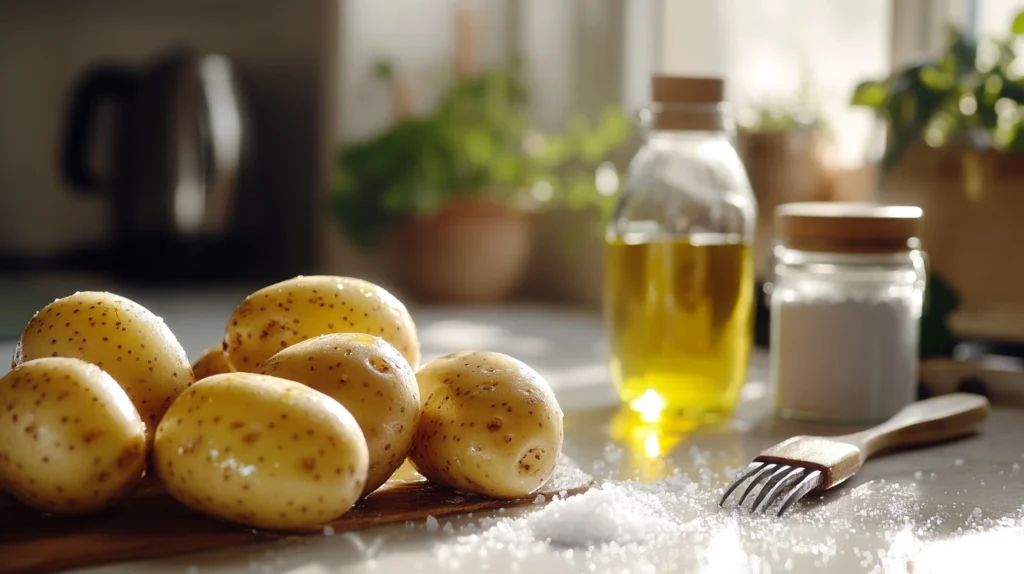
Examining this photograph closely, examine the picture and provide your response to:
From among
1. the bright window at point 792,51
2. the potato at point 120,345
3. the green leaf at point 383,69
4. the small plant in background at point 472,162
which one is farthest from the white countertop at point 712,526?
the green leaf at point 383,69

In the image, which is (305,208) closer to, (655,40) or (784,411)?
(655,40)

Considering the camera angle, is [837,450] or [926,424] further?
[926,424]

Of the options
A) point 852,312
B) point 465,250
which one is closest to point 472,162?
point 465,250

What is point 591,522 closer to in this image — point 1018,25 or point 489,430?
point 489,430

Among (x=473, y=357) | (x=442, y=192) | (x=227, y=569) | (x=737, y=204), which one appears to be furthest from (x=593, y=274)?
(x=227, y=569)

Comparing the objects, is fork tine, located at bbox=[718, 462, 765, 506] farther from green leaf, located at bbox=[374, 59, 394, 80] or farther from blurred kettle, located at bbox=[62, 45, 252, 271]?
blurred kettle, located at bbox=[62, 45, 252, 271]

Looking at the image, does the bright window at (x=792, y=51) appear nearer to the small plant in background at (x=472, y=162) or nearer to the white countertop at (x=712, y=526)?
the small plant in background at (x=472, y=162)

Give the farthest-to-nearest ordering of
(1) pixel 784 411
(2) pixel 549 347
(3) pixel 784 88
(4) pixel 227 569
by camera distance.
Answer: (3) pixel 784 88
(2) pixel 549 347
(1) pixel 784 411
(4) pixel 227 569
